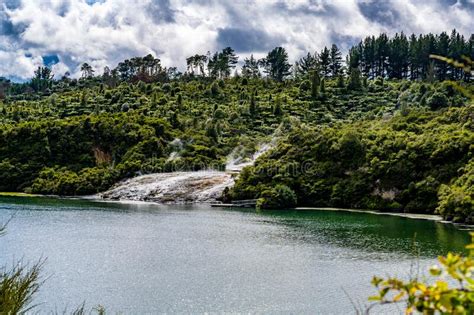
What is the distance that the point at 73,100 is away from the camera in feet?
413

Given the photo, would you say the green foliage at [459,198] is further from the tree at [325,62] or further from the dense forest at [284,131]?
the tree at [325,62]

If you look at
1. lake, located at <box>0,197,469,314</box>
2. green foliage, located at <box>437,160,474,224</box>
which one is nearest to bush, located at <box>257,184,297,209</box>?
lake, located at <box>0,197,469,314</box>

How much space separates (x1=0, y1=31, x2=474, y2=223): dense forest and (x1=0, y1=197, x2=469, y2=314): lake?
420 inches

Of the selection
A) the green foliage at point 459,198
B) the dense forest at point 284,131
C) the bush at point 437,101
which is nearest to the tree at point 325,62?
the dense forest at point 284,131

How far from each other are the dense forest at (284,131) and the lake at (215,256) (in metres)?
10.7

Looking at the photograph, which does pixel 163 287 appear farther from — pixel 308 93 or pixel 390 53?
pixel 390 53

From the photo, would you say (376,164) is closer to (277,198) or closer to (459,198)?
(277,198)

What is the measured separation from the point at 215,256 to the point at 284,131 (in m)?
62.9

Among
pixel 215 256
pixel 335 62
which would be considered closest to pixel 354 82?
pixel 335 62

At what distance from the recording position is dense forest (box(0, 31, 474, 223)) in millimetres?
68875

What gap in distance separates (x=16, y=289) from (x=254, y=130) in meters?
93.4

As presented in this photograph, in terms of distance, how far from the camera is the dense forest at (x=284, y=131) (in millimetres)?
68875

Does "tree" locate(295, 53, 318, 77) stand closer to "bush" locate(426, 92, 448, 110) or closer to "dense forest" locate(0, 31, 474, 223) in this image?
"dense forest" locate(0, 31, 474, 223)

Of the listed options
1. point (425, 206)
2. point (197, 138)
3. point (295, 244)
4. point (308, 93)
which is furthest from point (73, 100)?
point (295, 244)
